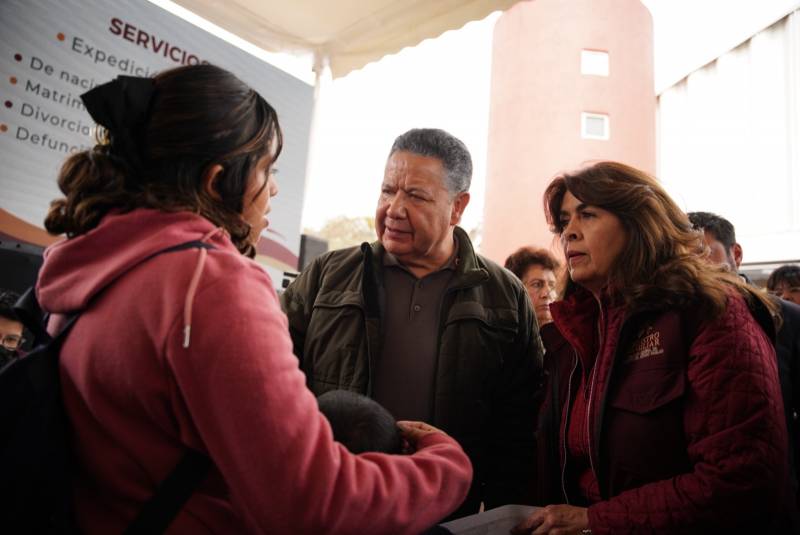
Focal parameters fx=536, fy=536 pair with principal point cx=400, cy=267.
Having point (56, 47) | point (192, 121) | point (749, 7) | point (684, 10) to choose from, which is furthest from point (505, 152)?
point (192, 121)

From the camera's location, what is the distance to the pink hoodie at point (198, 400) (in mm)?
766

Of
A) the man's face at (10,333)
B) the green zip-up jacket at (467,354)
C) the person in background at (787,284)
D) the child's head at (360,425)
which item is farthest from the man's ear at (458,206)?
the person in background at (787,284)

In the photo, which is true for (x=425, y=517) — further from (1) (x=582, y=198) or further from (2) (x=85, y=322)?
(1) (x=582, y=198)

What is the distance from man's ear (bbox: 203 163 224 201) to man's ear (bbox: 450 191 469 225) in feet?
4.81

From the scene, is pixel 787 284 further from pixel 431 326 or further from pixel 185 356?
pixel 185 356

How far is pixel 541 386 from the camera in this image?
217 centimetres

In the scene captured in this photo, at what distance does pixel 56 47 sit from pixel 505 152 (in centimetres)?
1003

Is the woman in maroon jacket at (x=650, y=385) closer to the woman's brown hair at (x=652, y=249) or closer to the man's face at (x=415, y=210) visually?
the woman's brown hair at (x=652, y=249)

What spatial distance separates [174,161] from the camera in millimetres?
976

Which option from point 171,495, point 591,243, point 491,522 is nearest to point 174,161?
point 171,495

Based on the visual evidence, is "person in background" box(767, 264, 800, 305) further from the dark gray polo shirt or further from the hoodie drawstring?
the hoodie drawstring

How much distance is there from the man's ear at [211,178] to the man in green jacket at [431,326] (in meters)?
1.13

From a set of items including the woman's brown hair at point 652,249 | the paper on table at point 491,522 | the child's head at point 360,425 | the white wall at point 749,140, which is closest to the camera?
the child's head at point 360,425

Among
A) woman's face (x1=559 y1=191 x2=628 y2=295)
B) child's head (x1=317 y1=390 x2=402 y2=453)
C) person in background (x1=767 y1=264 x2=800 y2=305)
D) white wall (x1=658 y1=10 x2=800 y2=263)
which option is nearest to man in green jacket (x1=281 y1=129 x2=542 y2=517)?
woman's face (x1=559 y1=191 x2=628 y2=295)
